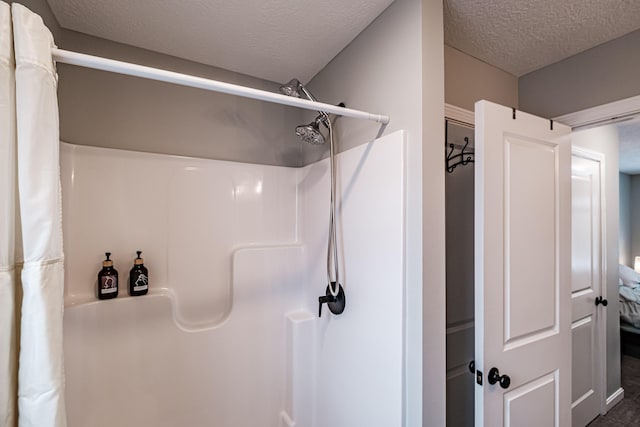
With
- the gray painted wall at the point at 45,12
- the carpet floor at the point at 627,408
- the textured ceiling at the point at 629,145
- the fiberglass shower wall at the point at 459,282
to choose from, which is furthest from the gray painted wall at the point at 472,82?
the carpet floor at the point at 627,408

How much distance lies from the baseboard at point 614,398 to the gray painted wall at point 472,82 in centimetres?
260

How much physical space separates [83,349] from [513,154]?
2.23 m

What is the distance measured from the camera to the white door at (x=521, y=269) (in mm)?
1139

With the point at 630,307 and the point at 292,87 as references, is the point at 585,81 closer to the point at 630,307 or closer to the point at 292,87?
the point at 292,87

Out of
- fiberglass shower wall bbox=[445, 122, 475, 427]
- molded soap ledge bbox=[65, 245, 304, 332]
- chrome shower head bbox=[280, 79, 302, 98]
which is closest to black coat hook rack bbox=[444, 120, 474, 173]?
fiberglass shower wall bbox=[445, 122, 475, 427]

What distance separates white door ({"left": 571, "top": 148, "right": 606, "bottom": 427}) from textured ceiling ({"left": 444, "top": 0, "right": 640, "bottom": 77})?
95cm

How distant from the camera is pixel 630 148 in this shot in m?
3.32

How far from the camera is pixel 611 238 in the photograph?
7.80ft

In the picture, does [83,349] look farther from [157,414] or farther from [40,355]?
[40,355]

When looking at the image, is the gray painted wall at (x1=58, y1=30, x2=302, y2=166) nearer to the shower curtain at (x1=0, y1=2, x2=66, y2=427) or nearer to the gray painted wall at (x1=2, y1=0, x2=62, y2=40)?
the gray painted wall at (x1=2, y1=0, x2=62, y2=40)

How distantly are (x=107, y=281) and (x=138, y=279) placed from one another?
13 centimetres

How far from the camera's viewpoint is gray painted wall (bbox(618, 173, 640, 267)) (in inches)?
191

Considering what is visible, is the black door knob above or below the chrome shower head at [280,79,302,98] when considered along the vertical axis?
below

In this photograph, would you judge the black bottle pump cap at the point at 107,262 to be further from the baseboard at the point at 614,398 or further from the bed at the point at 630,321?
the bed at the point at 630,321
